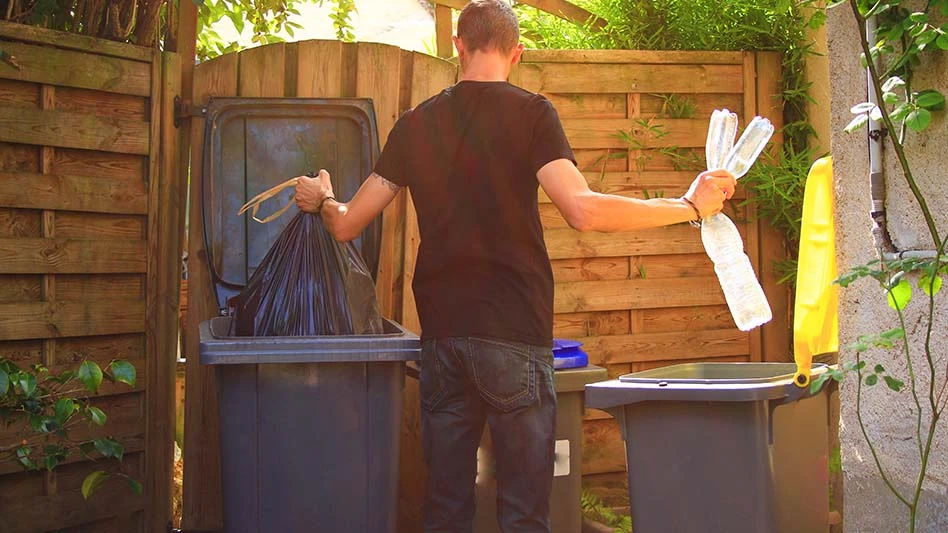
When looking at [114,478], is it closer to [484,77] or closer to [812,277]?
[484,77]

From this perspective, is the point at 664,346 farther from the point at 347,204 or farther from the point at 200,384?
the point at 347,204

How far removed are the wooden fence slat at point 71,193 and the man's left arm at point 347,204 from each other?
1101 mm

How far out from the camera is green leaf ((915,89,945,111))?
2455 mm

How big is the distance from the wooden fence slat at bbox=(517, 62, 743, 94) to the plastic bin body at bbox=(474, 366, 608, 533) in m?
1.58

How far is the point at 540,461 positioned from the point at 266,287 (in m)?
1.17

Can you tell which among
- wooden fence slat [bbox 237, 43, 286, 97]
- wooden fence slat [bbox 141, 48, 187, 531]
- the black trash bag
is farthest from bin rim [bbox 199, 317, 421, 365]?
wooden fence slat [bbox 237, 43, 286, 97]

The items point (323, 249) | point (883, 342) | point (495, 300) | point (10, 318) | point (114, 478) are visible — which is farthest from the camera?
point (114, 478)

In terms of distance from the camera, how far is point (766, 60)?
5.04 meters

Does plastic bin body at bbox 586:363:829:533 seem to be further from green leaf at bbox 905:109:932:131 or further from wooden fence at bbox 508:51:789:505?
wooden fence at bbox 508:51:789:505

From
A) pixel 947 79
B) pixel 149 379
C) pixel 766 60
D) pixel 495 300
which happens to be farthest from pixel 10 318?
pixel 766 60

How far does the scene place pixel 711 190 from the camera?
2771 mm

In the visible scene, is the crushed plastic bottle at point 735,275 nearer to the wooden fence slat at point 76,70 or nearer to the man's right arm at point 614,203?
the man's right arm at point 614,203

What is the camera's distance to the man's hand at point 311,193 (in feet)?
10.9

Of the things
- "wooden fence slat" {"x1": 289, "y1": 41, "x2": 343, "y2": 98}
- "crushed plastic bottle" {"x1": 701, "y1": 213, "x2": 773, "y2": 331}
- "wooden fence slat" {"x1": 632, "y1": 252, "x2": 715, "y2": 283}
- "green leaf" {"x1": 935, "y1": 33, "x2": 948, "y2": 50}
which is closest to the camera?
"green leaf" {"x1": 935, "y1": 33, "x2": 948, "y2": 50}
